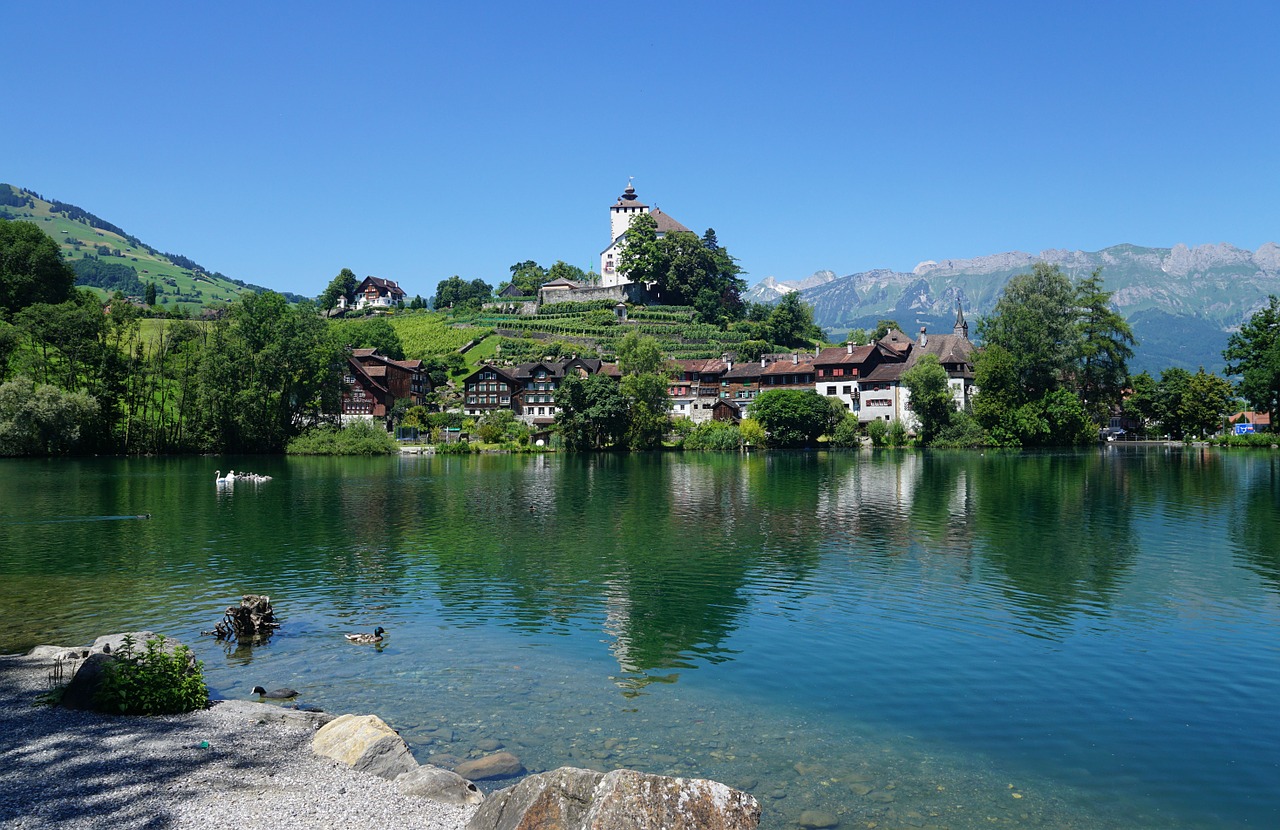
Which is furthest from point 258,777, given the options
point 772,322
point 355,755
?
point 772,322

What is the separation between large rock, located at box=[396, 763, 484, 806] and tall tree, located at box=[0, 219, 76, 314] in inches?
4362

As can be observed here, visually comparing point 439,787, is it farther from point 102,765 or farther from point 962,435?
point 962,435

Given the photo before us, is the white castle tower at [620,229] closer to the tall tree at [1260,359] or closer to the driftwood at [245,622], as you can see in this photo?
the tall tree at [1260,359]

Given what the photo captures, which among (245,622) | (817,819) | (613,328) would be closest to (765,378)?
(613,328)

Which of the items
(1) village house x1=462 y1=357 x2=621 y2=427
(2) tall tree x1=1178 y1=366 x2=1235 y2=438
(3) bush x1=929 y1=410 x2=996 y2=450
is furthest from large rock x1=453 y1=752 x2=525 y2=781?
(2) tall tree x1=1178 y1=366 x2=1235 y2=438

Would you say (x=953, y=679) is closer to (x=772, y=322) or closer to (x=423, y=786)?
(x=423, y=786)

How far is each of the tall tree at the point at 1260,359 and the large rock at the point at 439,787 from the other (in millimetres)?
106295

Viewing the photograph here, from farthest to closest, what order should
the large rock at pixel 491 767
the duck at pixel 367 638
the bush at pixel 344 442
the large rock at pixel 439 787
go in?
the bush at pixel 344 442, the duck at pixel 367 638, the large rock at pixel 491 767, the large rock at pixel 439 787

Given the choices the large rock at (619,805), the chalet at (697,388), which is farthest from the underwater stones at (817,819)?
the chalet at (697,388)

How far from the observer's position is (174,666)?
14.6 m

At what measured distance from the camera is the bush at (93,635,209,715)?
45.7 feet

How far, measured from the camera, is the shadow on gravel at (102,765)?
996 cm

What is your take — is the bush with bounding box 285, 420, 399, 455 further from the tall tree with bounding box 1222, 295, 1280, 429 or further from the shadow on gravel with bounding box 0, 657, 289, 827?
the tall tree with bounding box 1222, 295, 1280, 429

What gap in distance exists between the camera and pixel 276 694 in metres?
16.0
